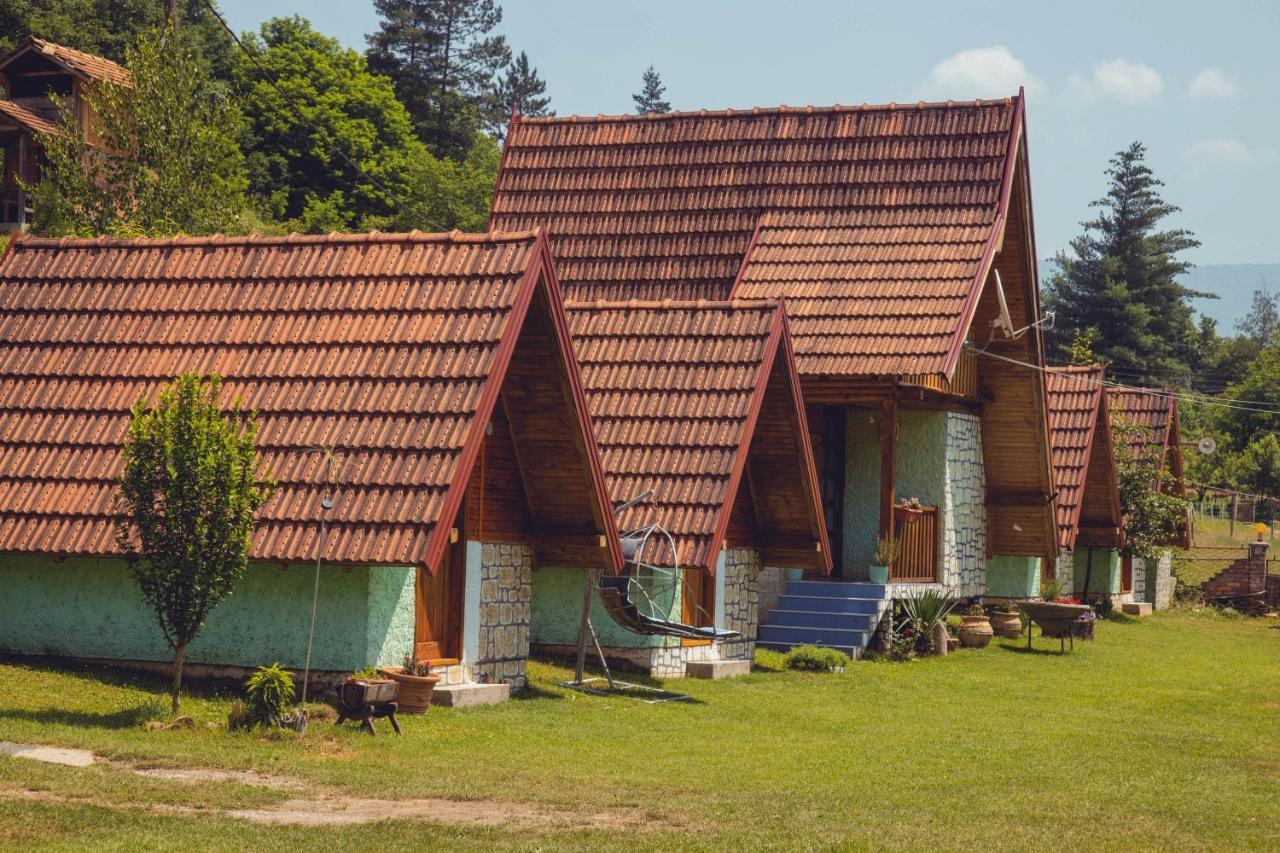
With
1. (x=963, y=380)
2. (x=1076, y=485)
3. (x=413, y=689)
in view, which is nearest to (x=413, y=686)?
(x=413, y=689)

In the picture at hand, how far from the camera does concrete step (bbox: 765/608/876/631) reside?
2589cm

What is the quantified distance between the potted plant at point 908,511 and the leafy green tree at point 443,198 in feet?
134

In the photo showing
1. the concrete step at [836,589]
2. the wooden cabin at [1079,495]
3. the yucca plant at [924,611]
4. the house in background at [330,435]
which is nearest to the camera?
the house in background at [330,435]

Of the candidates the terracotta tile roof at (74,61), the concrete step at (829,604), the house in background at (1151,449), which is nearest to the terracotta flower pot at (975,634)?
the concrete step at (829,604)

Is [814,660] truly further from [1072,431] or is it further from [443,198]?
[443,198]

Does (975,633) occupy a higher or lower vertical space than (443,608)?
lower

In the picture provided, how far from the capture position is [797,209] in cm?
3083

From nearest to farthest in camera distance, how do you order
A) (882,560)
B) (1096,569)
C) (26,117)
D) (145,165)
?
(882,560), (145,165), (1096,569), (26,117)

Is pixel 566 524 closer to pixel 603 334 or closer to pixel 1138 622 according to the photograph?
pixel 603 334

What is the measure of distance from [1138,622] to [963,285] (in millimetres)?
11281

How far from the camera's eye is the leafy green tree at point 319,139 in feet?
223

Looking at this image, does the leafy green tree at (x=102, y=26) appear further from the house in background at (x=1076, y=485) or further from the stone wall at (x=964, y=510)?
the stone wall at (x=964, y=510)

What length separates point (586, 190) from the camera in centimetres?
3250

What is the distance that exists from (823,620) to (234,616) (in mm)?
11218
